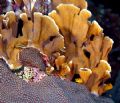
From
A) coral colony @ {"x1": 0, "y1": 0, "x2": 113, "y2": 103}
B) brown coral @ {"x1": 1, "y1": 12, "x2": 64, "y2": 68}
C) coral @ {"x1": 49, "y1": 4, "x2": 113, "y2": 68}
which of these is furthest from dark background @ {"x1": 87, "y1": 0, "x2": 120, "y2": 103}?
brown coral @ {"x1": 1, "y1": 12, "x2": 64, "y2": 68}

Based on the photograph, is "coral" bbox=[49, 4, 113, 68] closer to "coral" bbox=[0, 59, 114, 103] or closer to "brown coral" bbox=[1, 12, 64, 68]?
"brown coral" bbox=[1, 12, 64, 68]

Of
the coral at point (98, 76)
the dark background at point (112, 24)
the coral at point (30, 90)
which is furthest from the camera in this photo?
the dark background at point (112, 24)

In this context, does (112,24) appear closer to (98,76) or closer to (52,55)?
(98,76)

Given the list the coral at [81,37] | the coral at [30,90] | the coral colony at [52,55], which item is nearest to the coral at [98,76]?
the coral colony at [52,55]

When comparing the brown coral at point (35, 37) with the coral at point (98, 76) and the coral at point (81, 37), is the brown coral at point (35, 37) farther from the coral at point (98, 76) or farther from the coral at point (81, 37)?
the coral at point (98, 76)

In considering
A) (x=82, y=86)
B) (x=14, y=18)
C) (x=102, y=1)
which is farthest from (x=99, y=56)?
(x=102, y=1)

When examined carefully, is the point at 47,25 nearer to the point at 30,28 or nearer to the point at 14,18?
the point at 30,28

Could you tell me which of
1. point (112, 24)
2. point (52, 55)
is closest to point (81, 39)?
point (52, 55)

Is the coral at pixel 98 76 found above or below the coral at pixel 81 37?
below
